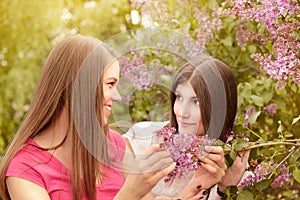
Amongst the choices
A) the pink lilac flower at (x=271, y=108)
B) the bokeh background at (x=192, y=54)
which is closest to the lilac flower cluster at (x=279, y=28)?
the bokeh background at (x=192, y=54)

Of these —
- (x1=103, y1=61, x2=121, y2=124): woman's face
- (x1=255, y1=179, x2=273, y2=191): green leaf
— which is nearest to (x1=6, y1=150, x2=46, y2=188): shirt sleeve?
(x1=103, y1=61, x2=121, y2=124): woman's face

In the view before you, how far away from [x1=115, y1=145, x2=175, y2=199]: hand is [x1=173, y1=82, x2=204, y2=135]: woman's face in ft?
0.50

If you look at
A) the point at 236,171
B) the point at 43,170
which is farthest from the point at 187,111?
the point at 43,170

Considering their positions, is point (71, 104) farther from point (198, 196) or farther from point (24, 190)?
point (198, 196)

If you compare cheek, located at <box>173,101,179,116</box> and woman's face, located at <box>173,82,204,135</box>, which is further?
cheek, located at <box>173,101,179,116</box>

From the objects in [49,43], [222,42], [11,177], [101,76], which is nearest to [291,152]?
[101,76]

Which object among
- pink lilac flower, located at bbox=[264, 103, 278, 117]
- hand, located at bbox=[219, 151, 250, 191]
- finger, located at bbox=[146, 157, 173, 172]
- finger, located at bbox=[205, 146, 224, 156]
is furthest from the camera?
pink lilac flower, located at bbox=[264, 103, 278, 117]

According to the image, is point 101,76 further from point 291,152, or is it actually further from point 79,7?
point 79,7

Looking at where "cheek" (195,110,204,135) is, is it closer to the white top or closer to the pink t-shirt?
the white top

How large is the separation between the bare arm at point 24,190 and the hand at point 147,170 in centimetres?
20

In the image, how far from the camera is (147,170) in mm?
1422

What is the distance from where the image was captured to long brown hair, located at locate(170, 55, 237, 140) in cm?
158

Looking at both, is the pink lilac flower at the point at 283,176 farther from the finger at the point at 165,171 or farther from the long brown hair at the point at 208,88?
the finger at the point at 165,171

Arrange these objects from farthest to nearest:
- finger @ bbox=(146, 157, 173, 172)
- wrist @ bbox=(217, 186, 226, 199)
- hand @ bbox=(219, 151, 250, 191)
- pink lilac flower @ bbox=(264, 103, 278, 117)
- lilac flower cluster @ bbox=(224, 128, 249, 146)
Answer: pink lilac flower @ bbox=(264, 103, 278, 117) < wrist @ bbox=(217, 186, 226, 199) < hand @ bbox=(219, 151, 250, 191) < lilac flower cluster @ bbox=(224, 128, 249, 146) < finger @ bbox=(146, 157, 173, 172)
